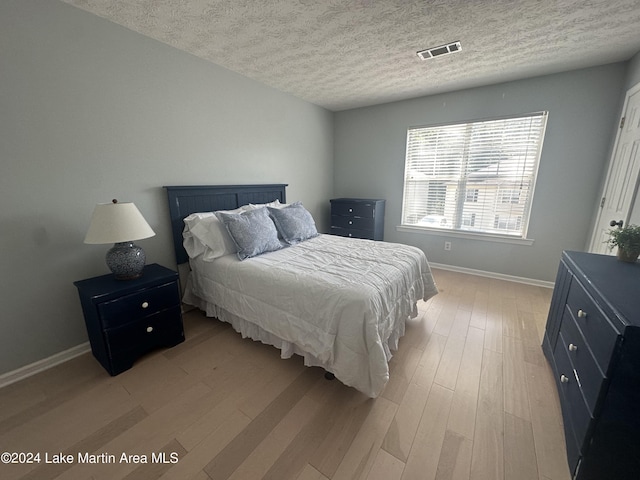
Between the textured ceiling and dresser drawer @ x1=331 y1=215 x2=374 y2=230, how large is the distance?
6.09ft

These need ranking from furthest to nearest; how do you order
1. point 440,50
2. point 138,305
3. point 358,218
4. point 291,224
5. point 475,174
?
1. point 358,218
2. point 475,174
3. point 291,224
4. point 440,50
5. point 138,305

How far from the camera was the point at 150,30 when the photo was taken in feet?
6.42

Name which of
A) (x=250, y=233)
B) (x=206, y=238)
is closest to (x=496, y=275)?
(x=250, y=233)

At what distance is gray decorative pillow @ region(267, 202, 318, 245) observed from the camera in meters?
2.63

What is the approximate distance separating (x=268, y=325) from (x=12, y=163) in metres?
1.92

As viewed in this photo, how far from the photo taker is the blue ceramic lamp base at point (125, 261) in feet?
5.84

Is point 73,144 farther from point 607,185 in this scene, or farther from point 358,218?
point 607,185

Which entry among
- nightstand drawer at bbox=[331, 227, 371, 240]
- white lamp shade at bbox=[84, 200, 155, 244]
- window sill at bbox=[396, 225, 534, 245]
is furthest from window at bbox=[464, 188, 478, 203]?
white lamp shade at bbox=[84, 200, 155, 244]

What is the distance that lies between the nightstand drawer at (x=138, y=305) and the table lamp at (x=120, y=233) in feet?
0.62

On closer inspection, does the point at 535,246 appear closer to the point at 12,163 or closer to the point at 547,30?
the point at 547,30

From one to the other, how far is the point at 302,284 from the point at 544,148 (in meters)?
3.26

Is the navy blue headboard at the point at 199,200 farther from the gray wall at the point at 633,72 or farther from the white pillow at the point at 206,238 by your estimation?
the gray wall at the point at 633,72

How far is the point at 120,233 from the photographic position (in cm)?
167

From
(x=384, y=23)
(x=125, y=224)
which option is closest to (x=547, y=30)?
(x=384, y=23)
